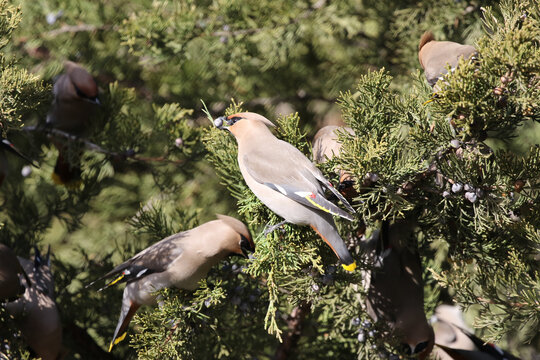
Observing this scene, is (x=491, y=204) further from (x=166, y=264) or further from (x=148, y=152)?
(x=148, y=152)

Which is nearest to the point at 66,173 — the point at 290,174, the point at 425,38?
the point at 290,174

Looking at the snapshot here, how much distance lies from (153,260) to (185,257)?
9.8 inches

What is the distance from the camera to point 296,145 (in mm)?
2189

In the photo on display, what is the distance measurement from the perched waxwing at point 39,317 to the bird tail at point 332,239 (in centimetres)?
126

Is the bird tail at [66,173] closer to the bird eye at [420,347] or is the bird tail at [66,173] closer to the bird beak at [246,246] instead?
the bird beak at [246,246]

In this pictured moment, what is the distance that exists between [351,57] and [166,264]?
2343 mm

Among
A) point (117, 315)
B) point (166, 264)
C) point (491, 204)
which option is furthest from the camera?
point (117, 315)

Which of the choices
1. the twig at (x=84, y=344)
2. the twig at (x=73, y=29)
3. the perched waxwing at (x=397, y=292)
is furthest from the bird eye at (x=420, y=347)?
the twig at (x=73, y=29)

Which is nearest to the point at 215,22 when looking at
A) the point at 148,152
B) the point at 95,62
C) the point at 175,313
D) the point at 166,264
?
the point at 148,152

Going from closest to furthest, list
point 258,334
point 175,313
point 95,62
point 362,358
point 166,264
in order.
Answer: point 175,313 → point 166,264 → point 362,358 → point 258,334 → point 95,62

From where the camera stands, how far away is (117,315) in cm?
289

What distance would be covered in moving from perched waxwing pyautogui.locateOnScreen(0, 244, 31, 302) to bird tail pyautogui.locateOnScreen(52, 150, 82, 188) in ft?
2.68

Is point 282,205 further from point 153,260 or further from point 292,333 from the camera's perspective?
point 292,333

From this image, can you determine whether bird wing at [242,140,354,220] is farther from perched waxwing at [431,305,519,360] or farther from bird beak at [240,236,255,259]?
perched waxwing at [431,305,519,360]
